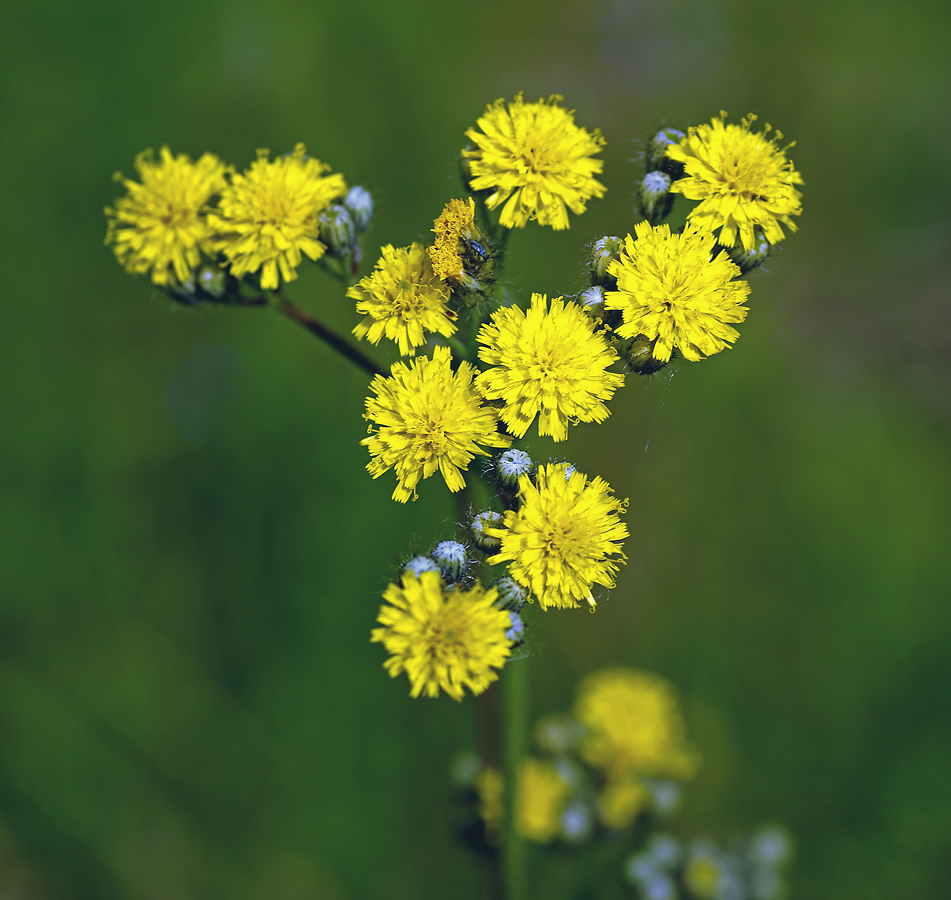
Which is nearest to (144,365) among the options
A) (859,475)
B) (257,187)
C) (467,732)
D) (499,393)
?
(257,187)

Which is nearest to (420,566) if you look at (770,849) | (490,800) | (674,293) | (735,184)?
(674,293)

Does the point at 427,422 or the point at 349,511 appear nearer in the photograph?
the point at 427,422

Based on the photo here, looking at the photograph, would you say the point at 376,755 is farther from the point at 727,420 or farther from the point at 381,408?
the point at 727,420

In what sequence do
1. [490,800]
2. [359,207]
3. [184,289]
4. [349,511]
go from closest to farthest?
[359,207], [184,289], [490,800], [349,511]

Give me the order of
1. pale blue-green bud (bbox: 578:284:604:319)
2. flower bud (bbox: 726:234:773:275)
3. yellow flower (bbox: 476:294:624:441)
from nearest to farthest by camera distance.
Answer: yellow flower (bbox: 476:294:624:441), pale blue-green bud (bbox: 578:284:604:319), flower bud (bbox: 726:234:773:275)

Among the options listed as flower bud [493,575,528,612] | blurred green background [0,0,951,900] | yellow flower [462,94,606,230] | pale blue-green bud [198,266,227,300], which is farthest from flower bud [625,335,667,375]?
pale blue-green bud [198,266,227,300]

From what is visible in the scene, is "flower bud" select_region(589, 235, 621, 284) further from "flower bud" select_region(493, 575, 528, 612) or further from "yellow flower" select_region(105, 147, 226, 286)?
"yellow flower" select_region(105, 147, 226, 286)

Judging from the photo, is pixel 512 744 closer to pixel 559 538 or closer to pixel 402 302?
pixel 559 538
